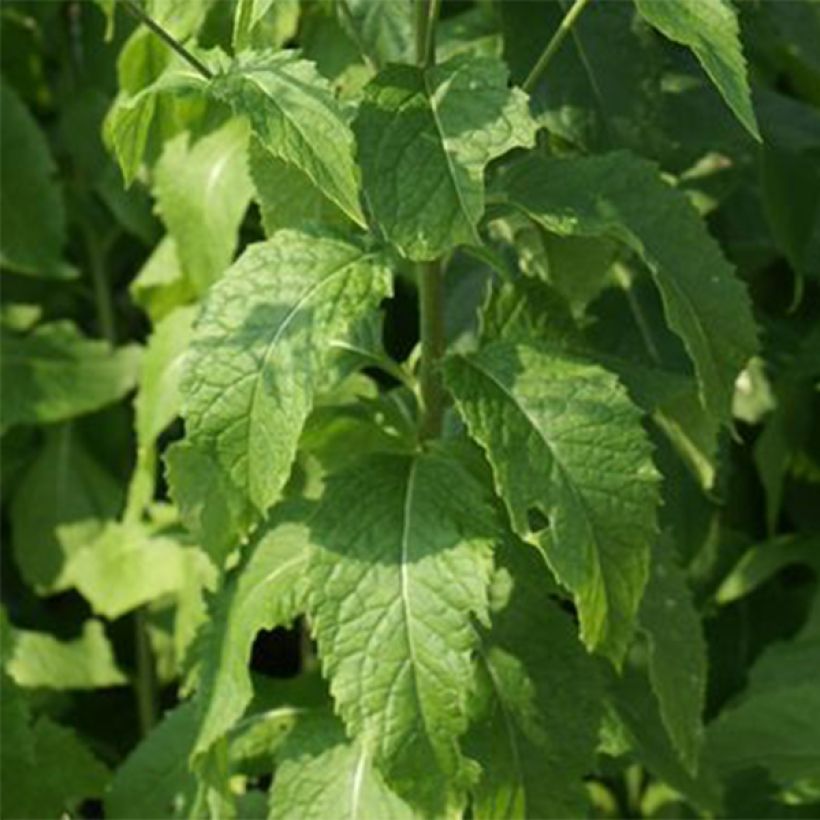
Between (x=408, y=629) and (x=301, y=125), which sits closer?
(x=301, y=125)

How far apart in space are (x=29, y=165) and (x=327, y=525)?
1.40m

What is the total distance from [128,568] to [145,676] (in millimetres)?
304

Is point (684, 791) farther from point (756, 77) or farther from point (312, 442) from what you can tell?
point (756, 77)

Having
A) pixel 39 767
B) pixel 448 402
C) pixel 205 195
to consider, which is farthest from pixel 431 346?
pixel 39 767

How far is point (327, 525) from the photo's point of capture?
199cm

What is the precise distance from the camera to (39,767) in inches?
104

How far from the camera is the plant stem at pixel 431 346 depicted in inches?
82.9

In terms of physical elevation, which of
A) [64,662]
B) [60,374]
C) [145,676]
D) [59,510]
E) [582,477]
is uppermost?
[582,477]

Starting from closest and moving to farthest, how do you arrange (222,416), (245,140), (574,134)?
(222,416), (574,134), (245,140)

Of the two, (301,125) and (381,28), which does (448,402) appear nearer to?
(381,28)

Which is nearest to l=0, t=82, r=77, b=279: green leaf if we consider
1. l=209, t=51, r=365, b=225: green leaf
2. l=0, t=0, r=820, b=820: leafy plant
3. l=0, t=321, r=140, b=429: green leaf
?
l=0, t=0, r=820, b=820: leafy plant

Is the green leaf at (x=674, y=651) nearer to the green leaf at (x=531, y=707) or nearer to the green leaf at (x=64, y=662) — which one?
the green leaf at (x=531, y=707)

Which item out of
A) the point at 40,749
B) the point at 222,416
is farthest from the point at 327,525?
the point at 40,749

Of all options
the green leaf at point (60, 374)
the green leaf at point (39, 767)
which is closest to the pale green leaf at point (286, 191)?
the green leaf at point (39, 767)
